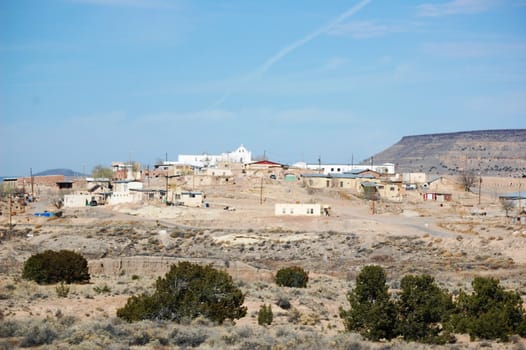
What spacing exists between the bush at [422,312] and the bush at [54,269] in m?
12.3

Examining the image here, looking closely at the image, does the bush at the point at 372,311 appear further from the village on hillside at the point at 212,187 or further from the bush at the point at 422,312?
the village on hillside at the point at 212,187

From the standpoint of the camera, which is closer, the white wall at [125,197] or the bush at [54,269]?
the bush at [54,269]

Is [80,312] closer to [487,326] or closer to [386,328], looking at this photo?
[386,328]

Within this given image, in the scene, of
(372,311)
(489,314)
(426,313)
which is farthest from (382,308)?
(489,314)

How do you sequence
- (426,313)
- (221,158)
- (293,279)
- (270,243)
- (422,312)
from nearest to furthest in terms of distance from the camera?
1. (422,312)
2. (426,313)
3. (293,279)
4. (270,243)
5. (221,158)

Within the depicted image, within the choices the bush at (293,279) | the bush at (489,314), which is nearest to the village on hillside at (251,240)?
the bush at (489,314)

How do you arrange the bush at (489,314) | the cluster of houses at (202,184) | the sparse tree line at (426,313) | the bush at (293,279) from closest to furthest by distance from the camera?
the sparse tree line at (426,313), the bush at (489,314), the bush at (293,279), the cluster of houses at (202,184)

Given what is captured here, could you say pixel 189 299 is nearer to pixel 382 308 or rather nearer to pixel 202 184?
pixel 382 308

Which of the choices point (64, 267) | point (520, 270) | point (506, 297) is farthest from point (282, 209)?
point (506, 297)

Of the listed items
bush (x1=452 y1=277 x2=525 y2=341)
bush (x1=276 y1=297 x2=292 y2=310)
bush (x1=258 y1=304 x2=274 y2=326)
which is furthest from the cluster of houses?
bush (x1=258 y1=304 x2=274 y2=326)

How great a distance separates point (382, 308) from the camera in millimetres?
19141

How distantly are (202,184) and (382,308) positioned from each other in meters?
70.6

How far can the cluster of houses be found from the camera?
77125 millimetres

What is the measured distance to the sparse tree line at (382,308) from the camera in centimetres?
1875
